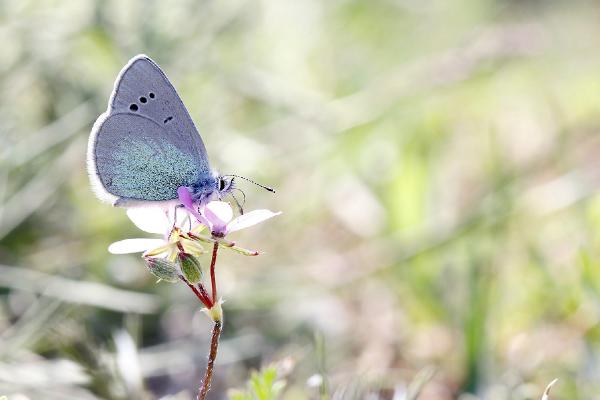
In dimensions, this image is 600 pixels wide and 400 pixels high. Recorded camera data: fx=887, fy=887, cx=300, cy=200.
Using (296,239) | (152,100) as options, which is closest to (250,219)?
(152,100)

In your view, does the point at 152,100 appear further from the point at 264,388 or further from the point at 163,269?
the point at 264,388

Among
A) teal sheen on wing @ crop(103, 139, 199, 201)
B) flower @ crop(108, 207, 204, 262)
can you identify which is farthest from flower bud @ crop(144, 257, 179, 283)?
teal sheen on wing @ crop(103, 139, 199, 201)

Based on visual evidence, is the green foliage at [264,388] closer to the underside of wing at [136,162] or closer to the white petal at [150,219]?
the white petal at [150,219]

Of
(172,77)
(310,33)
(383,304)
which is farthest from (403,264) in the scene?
(310,33)

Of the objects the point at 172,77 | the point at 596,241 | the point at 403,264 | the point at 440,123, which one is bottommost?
the point at 596,241

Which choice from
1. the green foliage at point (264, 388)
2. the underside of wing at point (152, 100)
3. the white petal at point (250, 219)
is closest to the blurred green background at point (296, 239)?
the green foliage at point (264, 388)

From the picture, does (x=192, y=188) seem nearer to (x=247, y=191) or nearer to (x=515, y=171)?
(x=247, y=191)
